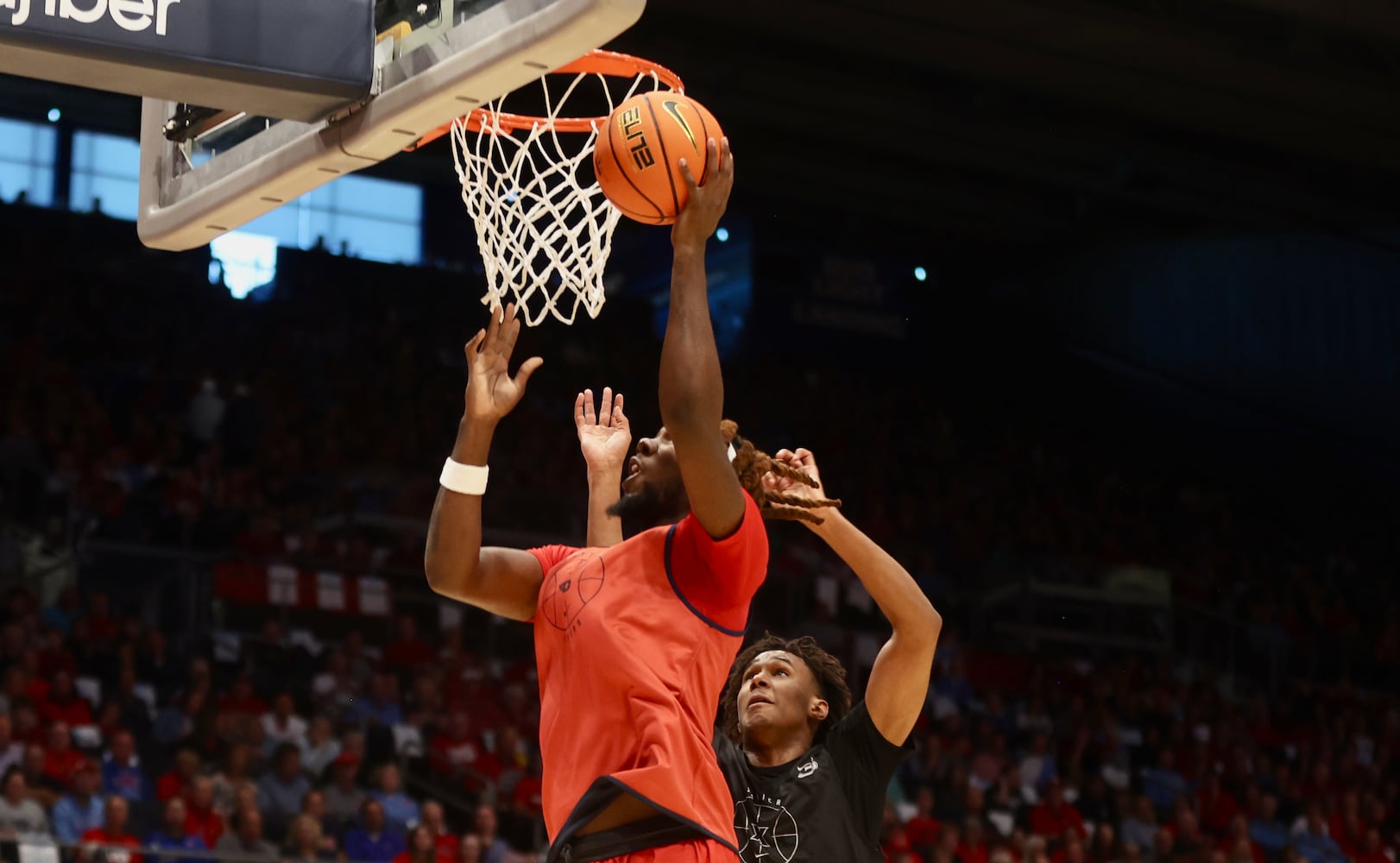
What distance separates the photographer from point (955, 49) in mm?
14766

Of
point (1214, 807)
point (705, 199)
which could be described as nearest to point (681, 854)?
point (705, 199)

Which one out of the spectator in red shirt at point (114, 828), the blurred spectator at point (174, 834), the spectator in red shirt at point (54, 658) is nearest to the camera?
the spectator in red shirt at point (114, 828)

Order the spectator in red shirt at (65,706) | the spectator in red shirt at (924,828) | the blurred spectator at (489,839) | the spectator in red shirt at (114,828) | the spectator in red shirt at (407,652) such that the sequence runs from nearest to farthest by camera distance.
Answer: the spectator in red shirt at (114,828), the blurred spectator at (489,839), the spectator in red shirt at (65,706), the spectator in red shirt at (924,828), the spectator in red shirt at (407,652)

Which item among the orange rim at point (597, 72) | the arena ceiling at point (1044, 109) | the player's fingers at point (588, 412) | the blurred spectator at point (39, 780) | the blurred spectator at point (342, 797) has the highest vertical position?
the arena ceiling at point (1044, 109)

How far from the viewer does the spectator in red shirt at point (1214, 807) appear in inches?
496

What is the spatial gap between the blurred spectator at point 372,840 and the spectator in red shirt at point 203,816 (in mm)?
741

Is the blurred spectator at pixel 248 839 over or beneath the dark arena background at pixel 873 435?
beneath

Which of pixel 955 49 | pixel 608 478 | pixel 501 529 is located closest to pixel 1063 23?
pixel 955 49

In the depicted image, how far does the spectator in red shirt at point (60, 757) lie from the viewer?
870 centimetres

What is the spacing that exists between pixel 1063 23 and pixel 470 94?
1156 centimetres

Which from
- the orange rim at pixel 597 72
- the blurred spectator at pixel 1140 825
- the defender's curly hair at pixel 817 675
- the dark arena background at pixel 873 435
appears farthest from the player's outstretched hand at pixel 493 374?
the blurred spectator at pixel 1140 825

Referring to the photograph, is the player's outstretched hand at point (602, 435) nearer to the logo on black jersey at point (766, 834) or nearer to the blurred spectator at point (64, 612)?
the logo on black jersey at point (766, 834)

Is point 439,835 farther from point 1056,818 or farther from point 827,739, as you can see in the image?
point 827,739

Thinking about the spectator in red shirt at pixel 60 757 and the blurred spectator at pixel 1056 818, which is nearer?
the spectator in red shirt at pixel 60 757
